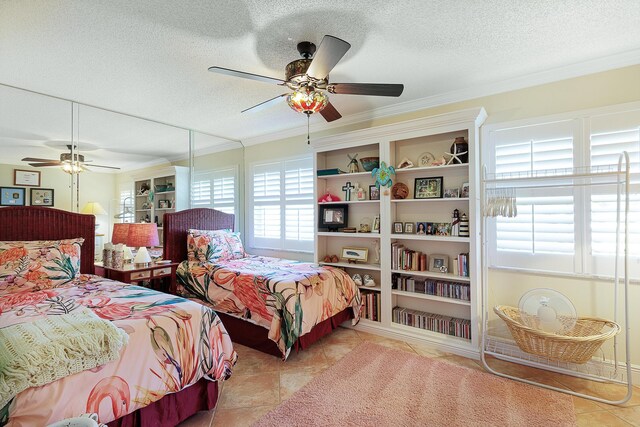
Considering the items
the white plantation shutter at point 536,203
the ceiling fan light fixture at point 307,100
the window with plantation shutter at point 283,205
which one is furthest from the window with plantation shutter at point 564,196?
the window with plantation shutter at point 283,205

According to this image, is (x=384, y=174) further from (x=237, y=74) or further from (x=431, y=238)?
(x=237, y=74)

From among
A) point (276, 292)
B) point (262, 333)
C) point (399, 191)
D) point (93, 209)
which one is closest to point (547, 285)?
point (399, 191)

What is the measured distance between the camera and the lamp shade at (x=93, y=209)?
10.4ft

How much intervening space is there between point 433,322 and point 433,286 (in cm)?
35

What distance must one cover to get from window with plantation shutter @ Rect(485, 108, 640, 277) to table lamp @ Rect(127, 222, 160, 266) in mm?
3496

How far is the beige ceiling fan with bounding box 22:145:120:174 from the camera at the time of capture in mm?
2884

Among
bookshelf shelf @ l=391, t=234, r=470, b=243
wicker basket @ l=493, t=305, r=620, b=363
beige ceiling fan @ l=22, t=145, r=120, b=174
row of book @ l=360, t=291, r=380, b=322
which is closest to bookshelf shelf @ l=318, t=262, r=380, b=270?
row of book @ l=360, t=291, r=380, b=322

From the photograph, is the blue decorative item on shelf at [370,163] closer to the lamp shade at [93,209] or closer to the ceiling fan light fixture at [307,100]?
the ceiling fan light fixture at [307,100]

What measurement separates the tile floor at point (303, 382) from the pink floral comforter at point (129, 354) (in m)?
0.27

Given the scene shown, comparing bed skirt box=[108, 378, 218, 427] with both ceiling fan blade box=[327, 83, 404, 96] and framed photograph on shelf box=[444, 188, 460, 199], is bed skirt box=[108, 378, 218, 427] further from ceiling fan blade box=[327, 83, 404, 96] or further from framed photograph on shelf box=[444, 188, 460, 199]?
framed photograph on shelf box=[444, 188, 460, 199]

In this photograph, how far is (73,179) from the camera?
3092mm

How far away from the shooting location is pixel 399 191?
3.29m

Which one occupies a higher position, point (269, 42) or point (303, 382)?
point (269, 42)

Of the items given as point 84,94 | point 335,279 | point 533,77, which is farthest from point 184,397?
point 533,77
